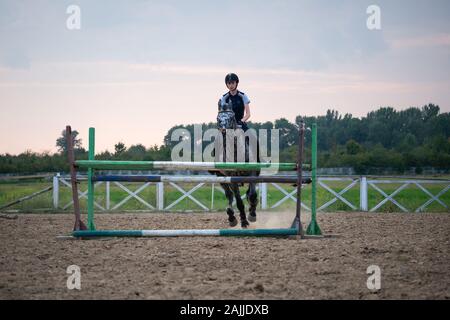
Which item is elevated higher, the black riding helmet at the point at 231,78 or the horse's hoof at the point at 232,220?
the black riding helmet at the point at 231,78

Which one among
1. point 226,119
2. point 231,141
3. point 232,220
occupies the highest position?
point 226,119

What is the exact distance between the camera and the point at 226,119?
8.51 metres

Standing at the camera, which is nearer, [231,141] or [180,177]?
[180,177]

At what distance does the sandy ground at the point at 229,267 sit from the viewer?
498 centimetres

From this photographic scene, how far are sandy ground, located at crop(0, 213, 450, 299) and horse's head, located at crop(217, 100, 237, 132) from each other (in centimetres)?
166

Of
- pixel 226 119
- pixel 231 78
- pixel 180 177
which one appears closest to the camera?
pixel 180 177

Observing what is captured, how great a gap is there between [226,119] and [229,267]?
2.93 metres

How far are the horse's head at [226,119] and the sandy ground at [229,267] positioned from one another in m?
1.66
